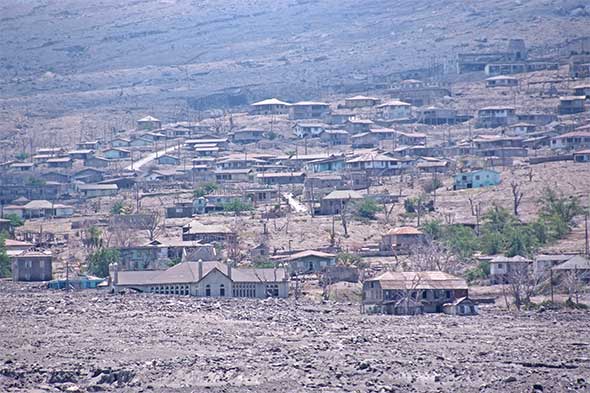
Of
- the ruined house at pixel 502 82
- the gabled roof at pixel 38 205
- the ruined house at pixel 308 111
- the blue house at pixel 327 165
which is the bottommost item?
the gabled roof at pixel 38 205

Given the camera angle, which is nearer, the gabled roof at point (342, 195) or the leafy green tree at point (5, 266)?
the leafy green tree at point (5, 266)

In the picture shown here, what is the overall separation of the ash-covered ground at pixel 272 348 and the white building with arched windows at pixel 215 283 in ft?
4.73

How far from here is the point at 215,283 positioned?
50906 mm

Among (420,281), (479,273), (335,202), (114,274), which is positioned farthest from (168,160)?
(420,281)

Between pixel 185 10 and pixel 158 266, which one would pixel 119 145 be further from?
pixel 185 10

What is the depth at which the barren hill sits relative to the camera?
344 ft

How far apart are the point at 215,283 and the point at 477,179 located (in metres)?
20.1

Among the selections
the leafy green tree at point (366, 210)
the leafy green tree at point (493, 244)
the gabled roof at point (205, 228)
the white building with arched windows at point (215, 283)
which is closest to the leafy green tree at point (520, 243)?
the leafy green tree at point (493, 244)

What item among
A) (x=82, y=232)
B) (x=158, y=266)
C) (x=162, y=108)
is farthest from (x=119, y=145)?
(x=158, y=266)

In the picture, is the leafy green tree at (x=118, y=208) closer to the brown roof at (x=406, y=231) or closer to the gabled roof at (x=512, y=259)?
the brown roof at (x=406, y=231)

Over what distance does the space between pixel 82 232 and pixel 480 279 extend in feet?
55.3

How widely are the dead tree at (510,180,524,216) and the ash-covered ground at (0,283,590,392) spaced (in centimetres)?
1556

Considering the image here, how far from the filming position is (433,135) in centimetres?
8606

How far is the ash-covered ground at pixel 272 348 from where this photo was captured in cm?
3581
